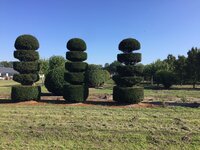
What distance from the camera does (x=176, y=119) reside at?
472 inches

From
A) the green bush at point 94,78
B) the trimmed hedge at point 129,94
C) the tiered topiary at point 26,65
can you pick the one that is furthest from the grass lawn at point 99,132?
the green bush at point 94,78

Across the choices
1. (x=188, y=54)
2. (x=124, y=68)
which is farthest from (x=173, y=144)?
(x=188, y=54)

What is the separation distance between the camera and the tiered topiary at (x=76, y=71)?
715 inches

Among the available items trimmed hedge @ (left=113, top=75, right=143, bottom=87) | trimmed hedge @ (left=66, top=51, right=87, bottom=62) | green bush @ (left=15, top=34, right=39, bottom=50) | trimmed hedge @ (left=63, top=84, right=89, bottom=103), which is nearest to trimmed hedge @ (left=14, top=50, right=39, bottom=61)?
green bush @ (left=15, top=34, right=39, bottom=50)

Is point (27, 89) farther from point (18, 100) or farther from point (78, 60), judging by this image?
point (78, 60)

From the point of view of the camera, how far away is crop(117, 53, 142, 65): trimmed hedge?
708 inches

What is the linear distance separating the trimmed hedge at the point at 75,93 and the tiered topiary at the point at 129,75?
2016 mm

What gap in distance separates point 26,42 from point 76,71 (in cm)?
356

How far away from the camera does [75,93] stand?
18.1 m

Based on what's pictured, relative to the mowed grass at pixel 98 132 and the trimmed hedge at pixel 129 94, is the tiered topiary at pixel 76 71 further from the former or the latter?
the mowed grass at pixel 98 132

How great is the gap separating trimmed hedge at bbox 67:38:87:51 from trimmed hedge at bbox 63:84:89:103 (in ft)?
7.68

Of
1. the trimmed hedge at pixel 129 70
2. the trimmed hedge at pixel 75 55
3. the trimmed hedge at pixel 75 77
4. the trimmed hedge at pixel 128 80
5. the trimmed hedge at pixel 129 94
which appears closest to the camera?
the trimmed hedge at pixel 129 94

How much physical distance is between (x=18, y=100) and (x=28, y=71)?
193 cm

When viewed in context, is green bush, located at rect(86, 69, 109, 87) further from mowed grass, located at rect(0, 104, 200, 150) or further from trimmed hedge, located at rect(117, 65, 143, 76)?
mowed grass, located at rect(0, 104, 200, 150)
